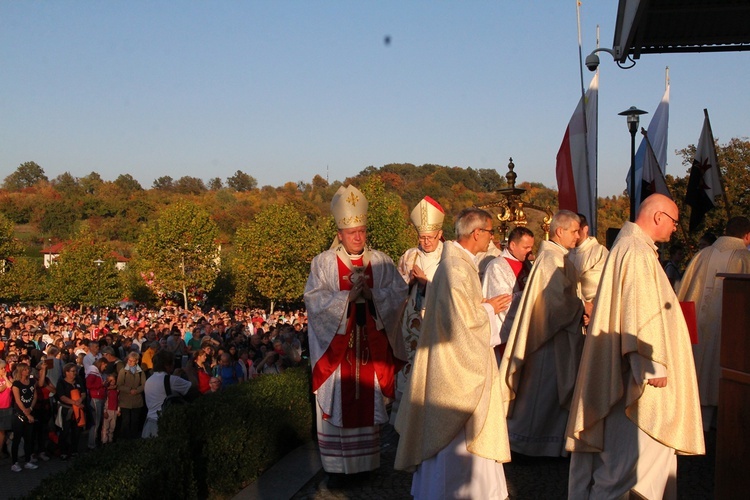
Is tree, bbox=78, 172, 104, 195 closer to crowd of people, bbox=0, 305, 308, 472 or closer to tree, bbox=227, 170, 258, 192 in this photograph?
tree, bbox=227, 170, 258, 192

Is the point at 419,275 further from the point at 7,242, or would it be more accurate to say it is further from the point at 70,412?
the point at 7,242

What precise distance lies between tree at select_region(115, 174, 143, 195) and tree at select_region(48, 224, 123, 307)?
74051 millimetres

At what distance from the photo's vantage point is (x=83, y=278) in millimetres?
61938

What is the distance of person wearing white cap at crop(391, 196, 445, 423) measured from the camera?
877 cm

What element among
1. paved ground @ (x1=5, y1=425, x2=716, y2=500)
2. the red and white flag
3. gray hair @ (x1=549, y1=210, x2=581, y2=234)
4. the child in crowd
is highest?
the red and white flag

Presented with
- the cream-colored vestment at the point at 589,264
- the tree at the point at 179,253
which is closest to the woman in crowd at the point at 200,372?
the cream-colored vestment at the point at 589,264

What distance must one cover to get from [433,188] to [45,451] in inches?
3647

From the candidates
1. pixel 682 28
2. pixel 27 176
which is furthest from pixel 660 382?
pixel 27 176

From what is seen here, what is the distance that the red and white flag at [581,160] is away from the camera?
11703 millimetres

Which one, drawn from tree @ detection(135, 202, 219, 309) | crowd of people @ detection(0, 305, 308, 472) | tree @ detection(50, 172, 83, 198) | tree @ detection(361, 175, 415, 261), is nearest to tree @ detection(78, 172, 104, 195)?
tree @ detection(50, 172, 83, 198)

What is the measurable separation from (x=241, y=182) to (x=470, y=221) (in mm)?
162023

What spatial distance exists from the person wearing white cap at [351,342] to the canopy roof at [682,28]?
11.1 feet

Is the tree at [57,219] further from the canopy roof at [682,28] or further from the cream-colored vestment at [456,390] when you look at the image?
the cream-colored vestment at [456,390]

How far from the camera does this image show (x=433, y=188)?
104250 millimetres
